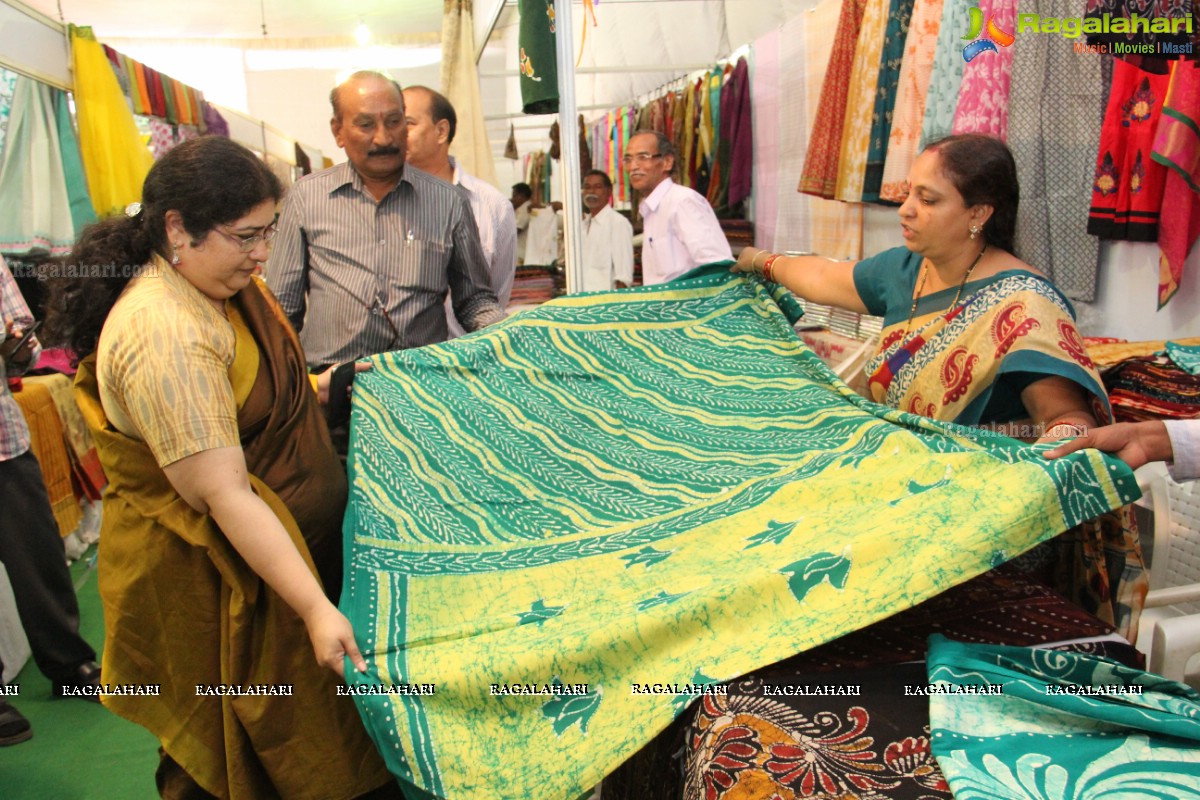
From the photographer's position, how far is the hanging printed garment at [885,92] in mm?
3201

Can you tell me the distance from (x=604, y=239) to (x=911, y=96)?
217cm

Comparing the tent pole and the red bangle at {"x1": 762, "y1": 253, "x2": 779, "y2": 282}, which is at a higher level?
the tent pole

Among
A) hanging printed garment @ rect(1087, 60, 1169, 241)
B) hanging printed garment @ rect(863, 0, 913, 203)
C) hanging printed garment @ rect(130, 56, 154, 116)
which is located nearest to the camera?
hanging printed garment @ rect(1087, 60, 1169, 241)

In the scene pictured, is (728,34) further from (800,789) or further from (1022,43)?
(800,789)

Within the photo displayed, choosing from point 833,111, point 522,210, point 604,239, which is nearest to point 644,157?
point 833,111

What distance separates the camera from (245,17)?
671cm

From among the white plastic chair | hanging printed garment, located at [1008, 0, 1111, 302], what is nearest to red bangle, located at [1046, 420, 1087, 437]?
the white plastic chair

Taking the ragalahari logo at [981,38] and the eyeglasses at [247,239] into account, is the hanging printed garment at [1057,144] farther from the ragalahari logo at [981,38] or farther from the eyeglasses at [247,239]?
the eyeglasses at [247,239]

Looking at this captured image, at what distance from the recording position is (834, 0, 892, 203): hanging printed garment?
329 centimetres

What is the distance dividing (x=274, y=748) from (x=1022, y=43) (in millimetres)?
2683

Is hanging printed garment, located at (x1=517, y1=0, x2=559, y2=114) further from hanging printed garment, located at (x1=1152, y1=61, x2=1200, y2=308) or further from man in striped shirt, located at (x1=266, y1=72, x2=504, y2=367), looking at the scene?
hanging printed garment, located at (x1=1152, y1=61, x2=1200, y2=308)

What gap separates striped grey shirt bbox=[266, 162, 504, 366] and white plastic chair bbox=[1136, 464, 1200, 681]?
1.79 meters

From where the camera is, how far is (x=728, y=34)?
494 centimetres

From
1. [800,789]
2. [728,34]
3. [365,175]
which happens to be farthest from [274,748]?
[728,34]
